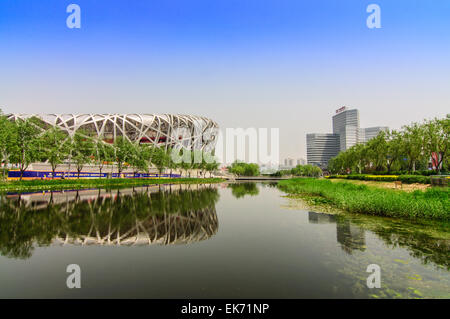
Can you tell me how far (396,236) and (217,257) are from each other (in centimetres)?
770

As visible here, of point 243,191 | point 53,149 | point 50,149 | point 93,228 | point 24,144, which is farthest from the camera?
point 243,191

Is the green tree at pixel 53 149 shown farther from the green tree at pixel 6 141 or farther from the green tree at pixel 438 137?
the green tree at pixel 438 137

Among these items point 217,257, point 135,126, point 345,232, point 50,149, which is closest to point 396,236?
point 345,232

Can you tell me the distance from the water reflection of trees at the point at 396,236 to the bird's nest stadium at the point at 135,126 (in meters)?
78.3

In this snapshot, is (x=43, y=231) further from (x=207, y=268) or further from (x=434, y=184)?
(x=434, y=184)

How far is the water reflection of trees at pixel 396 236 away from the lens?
7.79 m

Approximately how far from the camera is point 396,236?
9875 mm

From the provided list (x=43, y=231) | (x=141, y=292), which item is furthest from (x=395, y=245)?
(x=43, y=231)

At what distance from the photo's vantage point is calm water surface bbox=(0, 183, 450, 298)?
5.23 meters

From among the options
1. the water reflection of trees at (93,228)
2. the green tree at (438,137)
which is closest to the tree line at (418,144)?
the green tree at (438,137)

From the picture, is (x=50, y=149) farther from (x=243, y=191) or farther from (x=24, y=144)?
(x=243, y=191)

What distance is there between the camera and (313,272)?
244 inches

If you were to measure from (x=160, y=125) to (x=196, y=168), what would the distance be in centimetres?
2163

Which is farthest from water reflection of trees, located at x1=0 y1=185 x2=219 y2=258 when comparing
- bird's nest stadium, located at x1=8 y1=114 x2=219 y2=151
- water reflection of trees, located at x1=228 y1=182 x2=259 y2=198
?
bird's nest stadium, located at x1=8 y1=114 x2=219 y2=151
